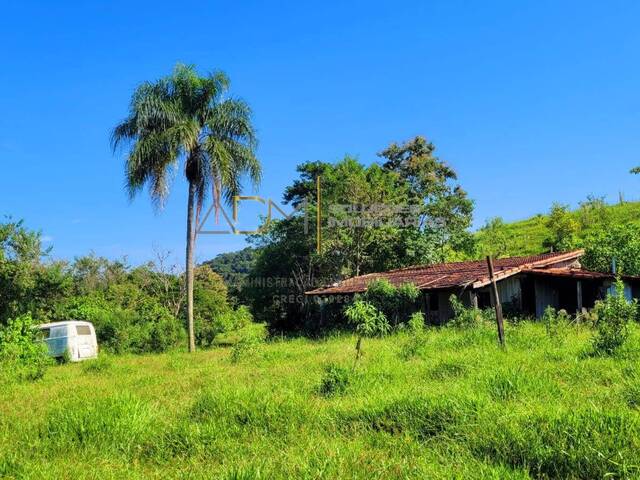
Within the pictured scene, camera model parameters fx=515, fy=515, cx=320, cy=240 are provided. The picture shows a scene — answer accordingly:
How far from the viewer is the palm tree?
1700 centimetres

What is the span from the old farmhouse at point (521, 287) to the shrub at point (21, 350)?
10894mm

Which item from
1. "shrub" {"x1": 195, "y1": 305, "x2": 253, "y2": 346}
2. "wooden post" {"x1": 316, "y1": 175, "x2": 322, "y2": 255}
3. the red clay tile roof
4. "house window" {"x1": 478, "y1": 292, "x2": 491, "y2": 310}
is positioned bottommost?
"shrub" {"x1": 195, "y1": 305, "x2": 253, "y2": 346}

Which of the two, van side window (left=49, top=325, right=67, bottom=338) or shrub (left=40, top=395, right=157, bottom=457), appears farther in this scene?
van side window (left=49, top=325, right=67, bottom=338)

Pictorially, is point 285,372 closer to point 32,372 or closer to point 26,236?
point 32,372

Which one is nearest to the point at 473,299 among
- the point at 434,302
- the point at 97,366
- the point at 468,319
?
the point at 468,319

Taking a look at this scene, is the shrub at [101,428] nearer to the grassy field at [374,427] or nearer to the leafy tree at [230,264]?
the grassy field at [374,427]

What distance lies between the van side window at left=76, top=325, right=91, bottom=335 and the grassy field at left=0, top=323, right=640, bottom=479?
9.01 metres

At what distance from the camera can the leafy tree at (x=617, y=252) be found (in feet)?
72.6

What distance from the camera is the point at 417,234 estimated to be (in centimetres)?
2708

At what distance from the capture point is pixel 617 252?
2259cm

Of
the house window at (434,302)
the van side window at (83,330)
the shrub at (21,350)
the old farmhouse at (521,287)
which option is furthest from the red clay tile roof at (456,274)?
the shrub at (21,350)

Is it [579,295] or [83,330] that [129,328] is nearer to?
[83,330]

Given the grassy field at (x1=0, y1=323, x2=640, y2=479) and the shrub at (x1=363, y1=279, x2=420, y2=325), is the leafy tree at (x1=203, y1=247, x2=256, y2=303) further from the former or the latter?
the grassy field at (x1=0, y1=323, x2=640, y2=479)

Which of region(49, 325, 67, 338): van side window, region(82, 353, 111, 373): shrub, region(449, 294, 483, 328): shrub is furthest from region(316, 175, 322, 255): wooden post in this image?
region(82, 353, 111, 373): shrub
